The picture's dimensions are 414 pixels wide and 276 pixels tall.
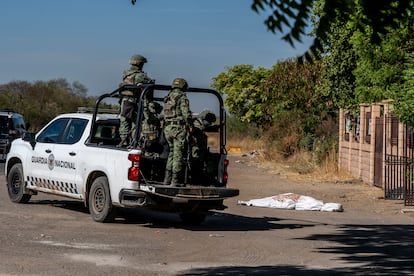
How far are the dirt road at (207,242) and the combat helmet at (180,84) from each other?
231 cm

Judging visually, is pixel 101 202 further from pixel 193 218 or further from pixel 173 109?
pixel 173 109

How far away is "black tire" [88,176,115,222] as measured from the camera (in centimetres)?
1389

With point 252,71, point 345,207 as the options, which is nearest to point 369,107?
point 345,207

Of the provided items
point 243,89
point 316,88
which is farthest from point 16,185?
point 243,89

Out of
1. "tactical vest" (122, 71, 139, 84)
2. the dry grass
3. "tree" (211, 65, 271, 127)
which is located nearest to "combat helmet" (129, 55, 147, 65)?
"tactical vest" (122, 71, 139, 84)

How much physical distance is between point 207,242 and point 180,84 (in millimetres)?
2862

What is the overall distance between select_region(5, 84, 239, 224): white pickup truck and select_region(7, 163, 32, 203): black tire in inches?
2.4

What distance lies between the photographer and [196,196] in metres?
13.6

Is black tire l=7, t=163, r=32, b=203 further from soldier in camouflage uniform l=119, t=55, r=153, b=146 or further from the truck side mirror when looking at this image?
soldier in camouflage uniform l=119, t=55, r=153, b=146

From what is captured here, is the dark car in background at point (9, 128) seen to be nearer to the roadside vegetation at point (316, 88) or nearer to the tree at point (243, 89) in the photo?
the roadside vegetation at point (316, 88)

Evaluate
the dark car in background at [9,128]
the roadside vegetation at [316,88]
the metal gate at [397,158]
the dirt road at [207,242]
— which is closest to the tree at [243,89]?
the roadside vegetation at [316,88]

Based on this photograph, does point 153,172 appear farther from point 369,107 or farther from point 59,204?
point 369,107

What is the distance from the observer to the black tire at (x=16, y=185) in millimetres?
16441

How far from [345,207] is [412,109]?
4.23 metres
